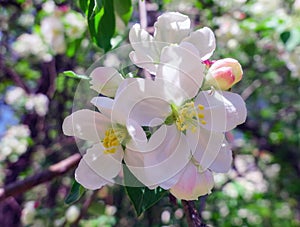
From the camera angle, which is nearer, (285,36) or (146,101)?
(146,101)

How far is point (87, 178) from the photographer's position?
874 mm

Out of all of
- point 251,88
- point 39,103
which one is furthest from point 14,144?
→ point 251,88

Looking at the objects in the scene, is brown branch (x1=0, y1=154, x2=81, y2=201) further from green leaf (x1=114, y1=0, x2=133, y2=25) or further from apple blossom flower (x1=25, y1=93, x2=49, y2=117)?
apple blossom flower (x1=25, y1=93, x2=49, y2=117)

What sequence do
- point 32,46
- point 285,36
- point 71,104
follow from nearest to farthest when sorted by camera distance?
point 285,36, point 32,46, point 71,104

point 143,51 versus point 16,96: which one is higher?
point 143,51

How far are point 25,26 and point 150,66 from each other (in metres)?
2.73

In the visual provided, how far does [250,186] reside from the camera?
2.78 m

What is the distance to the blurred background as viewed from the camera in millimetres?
2336

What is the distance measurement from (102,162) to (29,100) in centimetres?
270

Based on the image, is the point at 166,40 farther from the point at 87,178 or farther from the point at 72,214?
the point at 72,214

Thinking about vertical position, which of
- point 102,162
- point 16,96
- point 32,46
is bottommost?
point 16,96

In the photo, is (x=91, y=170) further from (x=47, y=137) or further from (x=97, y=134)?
(x=47, y=137)

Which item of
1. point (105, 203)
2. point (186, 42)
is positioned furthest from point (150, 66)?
point (105, 203)

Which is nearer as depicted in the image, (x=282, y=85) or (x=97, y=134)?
(x=97, y=134)
